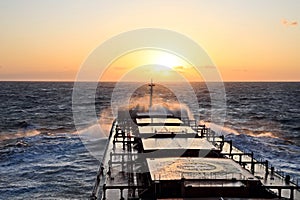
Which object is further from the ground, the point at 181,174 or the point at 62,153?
the point at 181,174

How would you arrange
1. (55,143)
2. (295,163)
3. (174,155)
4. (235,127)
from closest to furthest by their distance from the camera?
(174,155), (295,163), (55,143), (235,127)

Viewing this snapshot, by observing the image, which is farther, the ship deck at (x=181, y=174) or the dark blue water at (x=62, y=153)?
the dark blue water at (x=62, y=153)

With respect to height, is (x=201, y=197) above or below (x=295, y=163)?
above

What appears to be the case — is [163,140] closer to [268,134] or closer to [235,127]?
[268,134]

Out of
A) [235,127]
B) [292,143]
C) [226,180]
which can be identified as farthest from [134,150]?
[235,127]

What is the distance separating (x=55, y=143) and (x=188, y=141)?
31308mm

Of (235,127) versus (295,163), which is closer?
(295,163)

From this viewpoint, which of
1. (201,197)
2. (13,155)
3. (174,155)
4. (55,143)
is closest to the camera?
(201,197)

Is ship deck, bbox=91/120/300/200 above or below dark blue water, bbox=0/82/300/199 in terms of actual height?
above

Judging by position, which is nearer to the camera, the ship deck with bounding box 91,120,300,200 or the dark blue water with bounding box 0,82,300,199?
the ship deck with bounding box 91,120,300,200

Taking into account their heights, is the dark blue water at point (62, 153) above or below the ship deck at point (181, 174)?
below

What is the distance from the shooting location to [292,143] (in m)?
62.2

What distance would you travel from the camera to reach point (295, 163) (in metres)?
45.6

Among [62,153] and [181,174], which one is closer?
[181,174]
